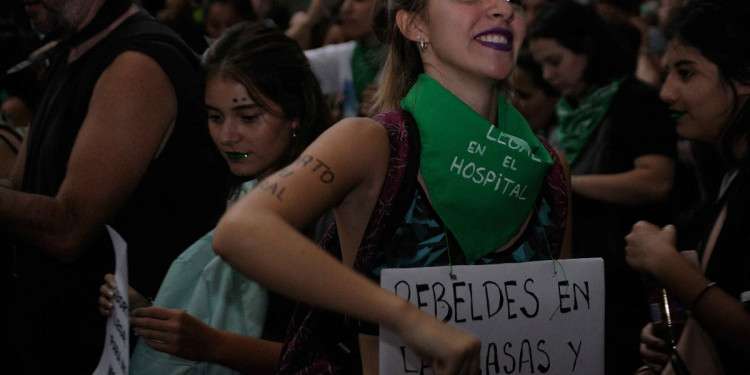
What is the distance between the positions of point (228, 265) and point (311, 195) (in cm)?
75

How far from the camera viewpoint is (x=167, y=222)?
273 centimetres

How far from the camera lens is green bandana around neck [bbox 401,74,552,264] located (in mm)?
1826

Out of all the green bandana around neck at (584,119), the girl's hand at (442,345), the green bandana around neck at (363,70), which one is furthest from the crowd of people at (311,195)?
the green bandana around neck at (363,70)

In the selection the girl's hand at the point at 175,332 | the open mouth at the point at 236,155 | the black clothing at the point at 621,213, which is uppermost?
the open mouth at the point at 236,155

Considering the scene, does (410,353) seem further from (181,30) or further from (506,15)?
(181,30)

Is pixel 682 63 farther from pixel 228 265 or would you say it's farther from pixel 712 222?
pixel 228 265

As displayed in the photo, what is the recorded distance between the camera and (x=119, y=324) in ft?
7.59

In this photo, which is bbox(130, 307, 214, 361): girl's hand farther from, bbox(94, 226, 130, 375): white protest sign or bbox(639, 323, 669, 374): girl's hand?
bbox(639, 323, 669, 374): girl's hand

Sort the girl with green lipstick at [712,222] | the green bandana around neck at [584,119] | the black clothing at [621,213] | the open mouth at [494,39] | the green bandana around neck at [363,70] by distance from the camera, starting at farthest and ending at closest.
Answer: the green bandana around neck at [363,70]
the green bandana around neck at [584,119]
the black clothing at [621,213]
the girl with green lipstick at [712,222]
the open mouth at [494,39]

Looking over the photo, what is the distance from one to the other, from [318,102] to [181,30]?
84.7 inches

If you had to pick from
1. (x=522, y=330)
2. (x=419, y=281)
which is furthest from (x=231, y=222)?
(x=522, y=330)

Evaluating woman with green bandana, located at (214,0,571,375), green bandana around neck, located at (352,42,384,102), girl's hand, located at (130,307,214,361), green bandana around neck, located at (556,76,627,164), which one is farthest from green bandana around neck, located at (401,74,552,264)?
green bandana around neck, located at (352,42,384,102)

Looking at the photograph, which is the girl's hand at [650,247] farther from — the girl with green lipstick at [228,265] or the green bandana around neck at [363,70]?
the green bandana around neck at [363,70]

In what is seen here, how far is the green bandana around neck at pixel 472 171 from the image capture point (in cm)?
183
